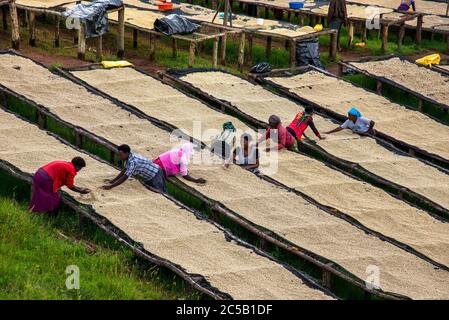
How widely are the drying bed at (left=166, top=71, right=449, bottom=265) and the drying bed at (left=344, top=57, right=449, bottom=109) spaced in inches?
93.3

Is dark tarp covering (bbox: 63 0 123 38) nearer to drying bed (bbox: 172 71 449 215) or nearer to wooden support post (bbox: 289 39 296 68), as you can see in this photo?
drying bed (bbox: 172 71 449 215)

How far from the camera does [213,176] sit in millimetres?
15852

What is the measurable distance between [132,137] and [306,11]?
872 centimetres

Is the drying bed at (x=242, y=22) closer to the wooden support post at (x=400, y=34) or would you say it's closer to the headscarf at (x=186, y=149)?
the wooden support post at (x=400, y=34)

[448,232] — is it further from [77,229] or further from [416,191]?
[77,229]

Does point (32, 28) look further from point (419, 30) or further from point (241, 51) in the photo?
point (419, 30)

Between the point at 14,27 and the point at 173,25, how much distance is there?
277 centimetres

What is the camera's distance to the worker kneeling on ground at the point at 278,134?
17.0 meters

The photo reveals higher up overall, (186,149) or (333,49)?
(186,149)


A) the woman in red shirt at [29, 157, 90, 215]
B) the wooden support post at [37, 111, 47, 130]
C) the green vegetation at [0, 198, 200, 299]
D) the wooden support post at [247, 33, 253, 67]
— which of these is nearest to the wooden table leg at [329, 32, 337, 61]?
the wooden support post at [247, 33, 253, 67]

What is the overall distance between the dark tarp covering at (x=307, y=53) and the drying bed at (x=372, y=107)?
106 centimetres

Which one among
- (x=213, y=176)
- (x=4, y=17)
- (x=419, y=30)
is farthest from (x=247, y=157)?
(x=419, y=30)

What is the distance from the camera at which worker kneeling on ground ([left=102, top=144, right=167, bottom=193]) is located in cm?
1495
